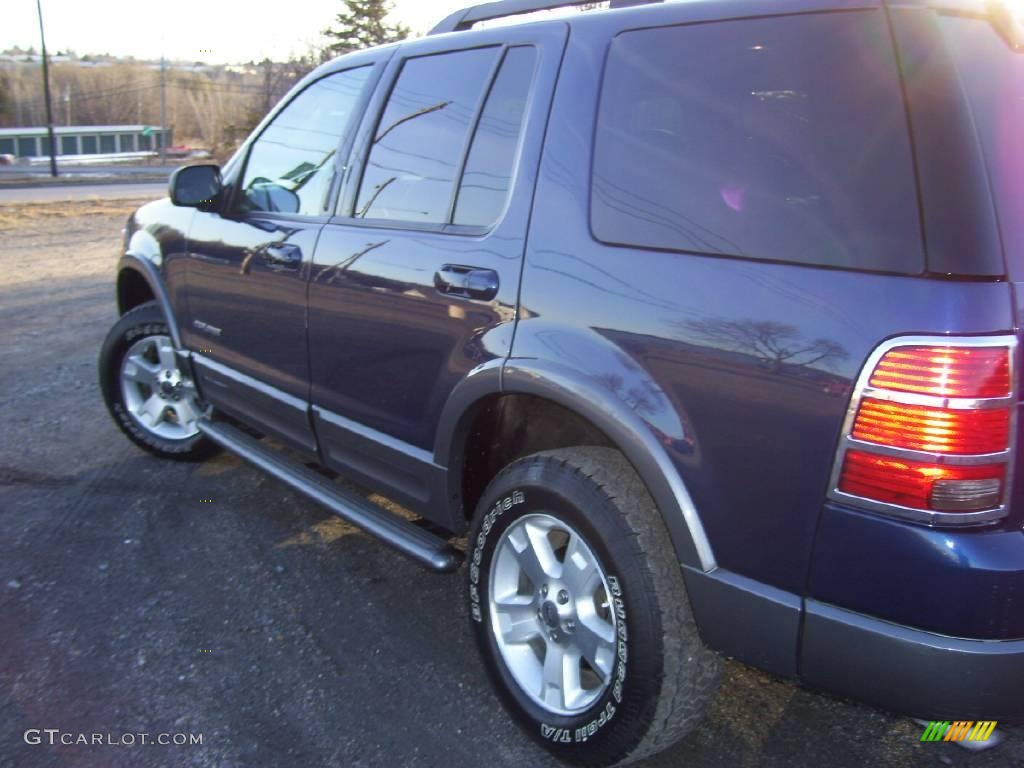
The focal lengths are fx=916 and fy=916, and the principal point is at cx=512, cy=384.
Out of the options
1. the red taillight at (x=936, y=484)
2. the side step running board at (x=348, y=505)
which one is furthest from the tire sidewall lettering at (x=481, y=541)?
the red taillight at (x=936, y=484)

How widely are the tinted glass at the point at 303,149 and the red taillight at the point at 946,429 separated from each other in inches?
91.6

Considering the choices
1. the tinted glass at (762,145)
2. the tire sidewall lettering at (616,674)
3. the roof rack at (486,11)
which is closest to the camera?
the tinted glass at (762,145)

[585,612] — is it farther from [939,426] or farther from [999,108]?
[999,108]

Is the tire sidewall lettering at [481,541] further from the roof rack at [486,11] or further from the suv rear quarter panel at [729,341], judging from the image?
the roof rack at [486,11]

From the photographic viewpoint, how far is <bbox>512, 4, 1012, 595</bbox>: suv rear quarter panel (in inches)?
70.4

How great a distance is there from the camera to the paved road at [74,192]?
26562 millimetres

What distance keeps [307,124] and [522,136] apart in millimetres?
1422

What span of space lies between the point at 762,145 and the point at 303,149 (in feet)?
7.29

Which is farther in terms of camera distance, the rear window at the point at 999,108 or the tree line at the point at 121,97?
the tree line at the point at 121,97

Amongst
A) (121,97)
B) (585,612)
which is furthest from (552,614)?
(121,97)

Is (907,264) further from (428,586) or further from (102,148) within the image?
(102,148)

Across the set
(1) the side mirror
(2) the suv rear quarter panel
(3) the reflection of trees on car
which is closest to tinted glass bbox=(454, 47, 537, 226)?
(2) the suv rear quarter panel

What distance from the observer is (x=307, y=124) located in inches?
146

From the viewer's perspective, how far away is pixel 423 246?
2848 mm
